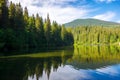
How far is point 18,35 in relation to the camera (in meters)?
67.5

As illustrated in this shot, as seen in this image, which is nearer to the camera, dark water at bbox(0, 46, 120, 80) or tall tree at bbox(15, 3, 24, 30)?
dark water at bbox(0, 46, 120, 80)

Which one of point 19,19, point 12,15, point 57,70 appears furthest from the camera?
point 19,19

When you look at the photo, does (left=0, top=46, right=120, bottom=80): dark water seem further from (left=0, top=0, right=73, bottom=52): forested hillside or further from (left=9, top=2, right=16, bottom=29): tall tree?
(left=9, top=2, right=16, bottom=29): tall tree

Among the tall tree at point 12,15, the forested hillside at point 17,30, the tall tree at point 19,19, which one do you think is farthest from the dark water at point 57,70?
the tall tree at point 19,19

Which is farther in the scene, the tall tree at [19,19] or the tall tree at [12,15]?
the tall tree at [19,19]

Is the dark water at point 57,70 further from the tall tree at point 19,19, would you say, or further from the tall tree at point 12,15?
the tall tree at point 19,19

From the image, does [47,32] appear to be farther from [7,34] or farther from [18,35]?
[7,34]

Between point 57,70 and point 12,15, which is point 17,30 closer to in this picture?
point 12,15

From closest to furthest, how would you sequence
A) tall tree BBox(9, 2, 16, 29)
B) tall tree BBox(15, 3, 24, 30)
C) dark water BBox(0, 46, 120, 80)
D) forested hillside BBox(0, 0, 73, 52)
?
dark water BBox(0, 46, 120, 80) → forested hillside BBox(0, 0, 73, 52) → tall tree BBox(9, 2, 16, 29) → tall tree BBox(15, 3, 24, 30)

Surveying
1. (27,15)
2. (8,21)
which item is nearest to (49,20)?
(27,15)

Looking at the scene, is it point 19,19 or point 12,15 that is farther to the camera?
point 19,19

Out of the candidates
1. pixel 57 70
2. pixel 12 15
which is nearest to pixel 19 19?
pixel 12 15

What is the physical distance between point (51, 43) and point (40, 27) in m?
15.9

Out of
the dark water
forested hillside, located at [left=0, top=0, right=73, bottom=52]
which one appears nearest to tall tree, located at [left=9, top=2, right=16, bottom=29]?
forested hillside, located at [left=0, top=0, right=73, bottom=52]
